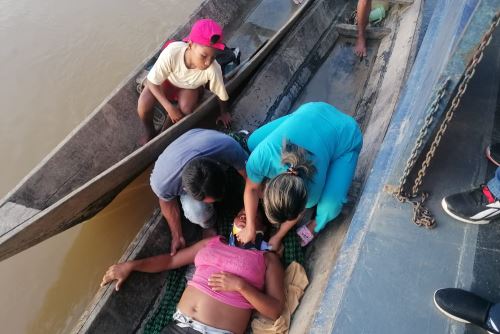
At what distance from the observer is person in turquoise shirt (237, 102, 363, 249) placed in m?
2.17

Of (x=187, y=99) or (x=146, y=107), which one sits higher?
(x=146, y=107)

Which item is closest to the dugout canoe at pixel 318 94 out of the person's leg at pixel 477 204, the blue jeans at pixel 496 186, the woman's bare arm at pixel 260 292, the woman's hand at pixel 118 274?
the woman's hand at pixel 118 274

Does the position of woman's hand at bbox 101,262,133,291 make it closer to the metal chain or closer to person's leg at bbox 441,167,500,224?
the metal chain

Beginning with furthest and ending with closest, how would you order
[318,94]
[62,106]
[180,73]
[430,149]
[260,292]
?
[62,106] → [318,94] → [180,73] → [260,292] → [430,149]

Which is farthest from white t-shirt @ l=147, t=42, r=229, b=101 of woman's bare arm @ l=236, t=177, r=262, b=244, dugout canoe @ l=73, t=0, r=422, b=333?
woman's bare arm @ l=236, t=177, r=262, b=244

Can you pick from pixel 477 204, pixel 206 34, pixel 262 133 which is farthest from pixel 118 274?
pixel 477 204

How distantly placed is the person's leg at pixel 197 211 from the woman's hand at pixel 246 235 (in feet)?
1.18

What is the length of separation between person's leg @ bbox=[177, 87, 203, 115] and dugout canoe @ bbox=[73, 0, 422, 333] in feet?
1.52

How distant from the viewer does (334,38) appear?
498 centimetres

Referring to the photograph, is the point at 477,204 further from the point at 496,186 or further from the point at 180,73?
the point at 180,73

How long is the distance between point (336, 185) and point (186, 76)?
163cm

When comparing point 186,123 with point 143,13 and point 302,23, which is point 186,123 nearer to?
point 302,23

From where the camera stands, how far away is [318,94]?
4453 mm

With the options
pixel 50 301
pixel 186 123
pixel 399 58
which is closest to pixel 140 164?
pixel 186 123
